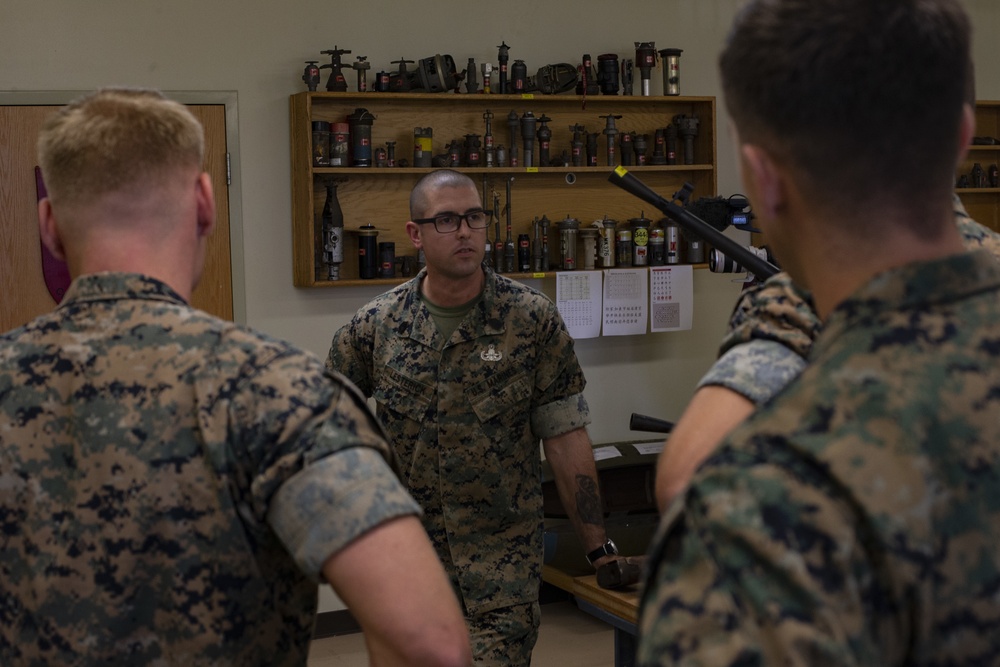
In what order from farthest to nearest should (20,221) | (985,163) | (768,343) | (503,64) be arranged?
(985,163) → (503,64) → (20,221) → (768,343)

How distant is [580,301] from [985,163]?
9.25ft

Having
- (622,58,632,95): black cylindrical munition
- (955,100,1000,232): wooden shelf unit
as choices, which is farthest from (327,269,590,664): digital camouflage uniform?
(955,100,1000,232): wooden shelf unit

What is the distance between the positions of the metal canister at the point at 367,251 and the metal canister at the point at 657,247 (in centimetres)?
145

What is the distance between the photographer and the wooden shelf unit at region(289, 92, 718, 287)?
515cm

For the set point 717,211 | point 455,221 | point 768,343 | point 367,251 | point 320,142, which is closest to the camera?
point 768,343

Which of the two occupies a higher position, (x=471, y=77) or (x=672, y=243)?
(x=471, y=77)

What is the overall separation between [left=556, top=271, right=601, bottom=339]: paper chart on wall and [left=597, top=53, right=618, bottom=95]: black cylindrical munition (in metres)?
0.90

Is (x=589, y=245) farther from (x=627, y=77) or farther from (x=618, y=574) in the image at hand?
(x=618, y=574)

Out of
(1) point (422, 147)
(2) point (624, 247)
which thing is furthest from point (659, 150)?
(1) point (422, 147)

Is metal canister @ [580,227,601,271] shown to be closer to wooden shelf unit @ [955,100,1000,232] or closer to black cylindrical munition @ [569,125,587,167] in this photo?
black cylindrical munition @ [569,125,587,167]

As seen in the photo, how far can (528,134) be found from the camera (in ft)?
18.1

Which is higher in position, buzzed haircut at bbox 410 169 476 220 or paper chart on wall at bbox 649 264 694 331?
buzzed haircut at bbox 410 169 476 220

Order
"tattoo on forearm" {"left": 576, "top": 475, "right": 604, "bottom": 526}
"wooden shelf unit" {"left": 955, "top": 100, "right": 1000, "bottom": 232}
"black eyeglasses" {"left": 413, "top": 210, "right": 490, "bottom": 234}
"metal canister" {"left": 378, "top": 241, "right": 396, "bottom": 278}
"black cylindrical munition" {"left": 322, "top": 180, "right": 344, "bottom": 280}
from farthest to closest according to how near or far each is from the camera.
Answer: "wooden shelf unit" {"left": 955, "top": 100, "right": 1000, "bottom": 232} → "metal canister" {"left": 378, "top": 241, "right": 396, "bottom": 278} → "black cylindrical munition" {"left": 322, "top": 180, "right": 344, "bottom": 280} → "black eyeglasses" {"left": 413, "top": 210, "right": 490, "bottom": 234} → "tattoo on forearm" {"left": 576, "top": 475, "right": 604, "bottom": 526}

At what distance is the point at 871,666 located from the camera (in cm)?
80
